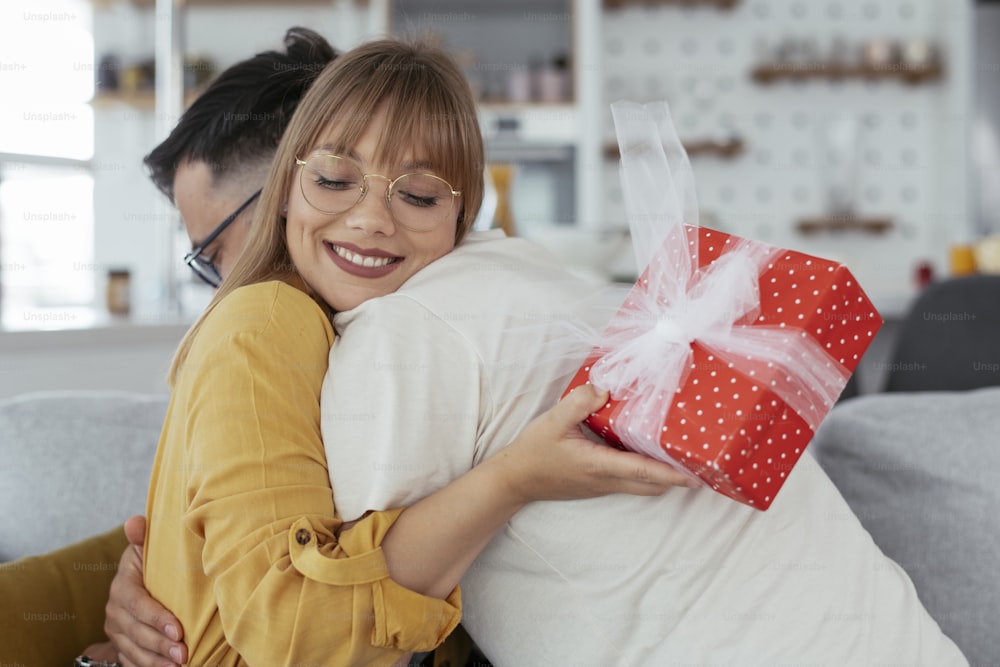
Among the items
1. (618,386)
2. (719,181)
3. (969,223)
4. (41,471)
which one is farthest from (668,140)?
(969,223)

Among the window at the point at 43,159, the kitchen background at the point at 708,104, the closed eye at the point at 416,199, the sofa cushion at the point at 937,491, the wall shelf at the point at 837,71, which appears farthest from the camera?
the wall shelf at the point at 837,71

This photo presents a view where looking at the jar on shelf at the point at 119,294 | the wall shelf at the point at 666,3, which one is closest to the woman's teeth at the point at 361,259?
the jar on shelf at the point at 119,294

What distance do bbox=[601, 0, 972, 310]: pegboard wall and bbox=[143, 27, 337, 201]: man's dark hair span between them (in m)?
3.59

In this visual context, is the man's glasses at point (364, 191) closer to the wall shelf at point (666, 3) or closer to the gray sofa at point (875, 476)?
the gray sofa at point (875, 476)

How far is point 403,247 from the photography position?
1003 millimetres

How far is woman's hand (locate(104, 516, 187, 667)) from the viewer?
92 centimetres

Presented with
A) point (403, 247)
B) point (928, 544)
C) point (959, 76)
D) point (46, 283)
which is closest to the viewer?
point (403, 247)

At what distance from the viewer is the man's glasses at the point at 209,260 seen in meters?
Answer: 1.23

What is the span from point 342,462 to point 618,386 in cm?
27

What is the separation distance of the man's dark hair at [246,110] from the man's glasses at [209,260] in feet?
0.26

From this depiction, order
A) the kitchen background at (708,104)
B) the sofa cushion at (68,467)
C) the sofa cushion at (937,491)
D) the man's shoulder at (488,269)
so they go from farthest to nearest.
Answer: the kitchen background at (708,104) → the sofa cushion at (68,467) → the sofa cushion at (937,491) → the man's shoulder at (488,269)

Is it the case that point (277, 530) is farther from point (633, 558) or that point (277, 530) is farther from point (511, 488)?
point (633, 558)

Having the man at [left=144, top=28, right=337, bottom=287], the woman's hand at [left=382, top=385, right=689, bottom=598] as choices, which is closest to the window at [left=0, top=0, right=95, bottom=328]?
the man at [left=144, top=28, right=337, bottom=287]

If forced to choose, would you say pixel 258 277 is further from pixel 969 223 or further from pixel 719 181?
pixel 969 223
